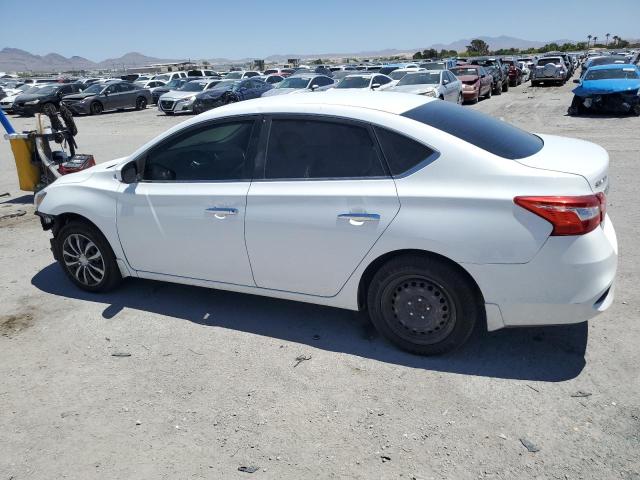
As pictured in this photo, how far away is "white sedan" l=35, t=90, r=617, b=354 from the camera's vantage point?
10.1 feet

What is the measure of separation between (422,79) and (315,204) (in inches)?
620

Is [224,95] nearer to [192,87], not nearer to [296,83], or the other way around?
[192,87]

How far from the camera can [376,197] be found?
11.0ft

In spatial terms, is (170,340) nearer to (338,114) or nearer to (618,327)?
(338,114)

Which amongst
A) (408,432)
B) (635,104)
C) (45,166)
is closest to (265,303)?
(408,432)

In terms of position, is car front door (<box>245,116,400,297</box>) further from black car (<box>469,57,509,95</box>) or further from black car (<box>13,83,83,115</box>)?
black car (<box>13,83,83,115</box>)

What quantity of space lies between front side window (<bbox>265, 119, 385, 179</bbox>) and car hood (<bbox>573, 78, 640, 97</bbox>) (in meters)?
14.9

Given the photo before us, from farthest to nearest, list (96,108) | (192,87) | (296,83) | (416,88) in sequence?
(96,108)
(192,87)
(296,83)
(416,88)

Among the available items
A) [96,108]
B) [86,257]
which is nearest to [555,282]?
[86,257]

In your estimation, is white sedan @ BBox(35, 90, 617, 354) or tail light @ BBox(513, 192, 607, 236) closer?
tail light @ BBox(513, 192, 607, 236)

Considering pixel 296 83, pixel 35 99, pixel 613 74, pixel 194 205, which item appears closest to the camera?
pixel 194 205

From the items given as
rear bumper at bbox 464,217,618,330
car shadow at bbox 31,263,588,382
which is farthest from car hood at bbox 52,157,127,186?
rear bumper at bbox 464,217,618,330

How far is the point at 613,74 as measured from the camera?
16484 mm

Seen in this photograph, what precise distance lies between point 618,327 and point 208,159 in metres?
3.31
